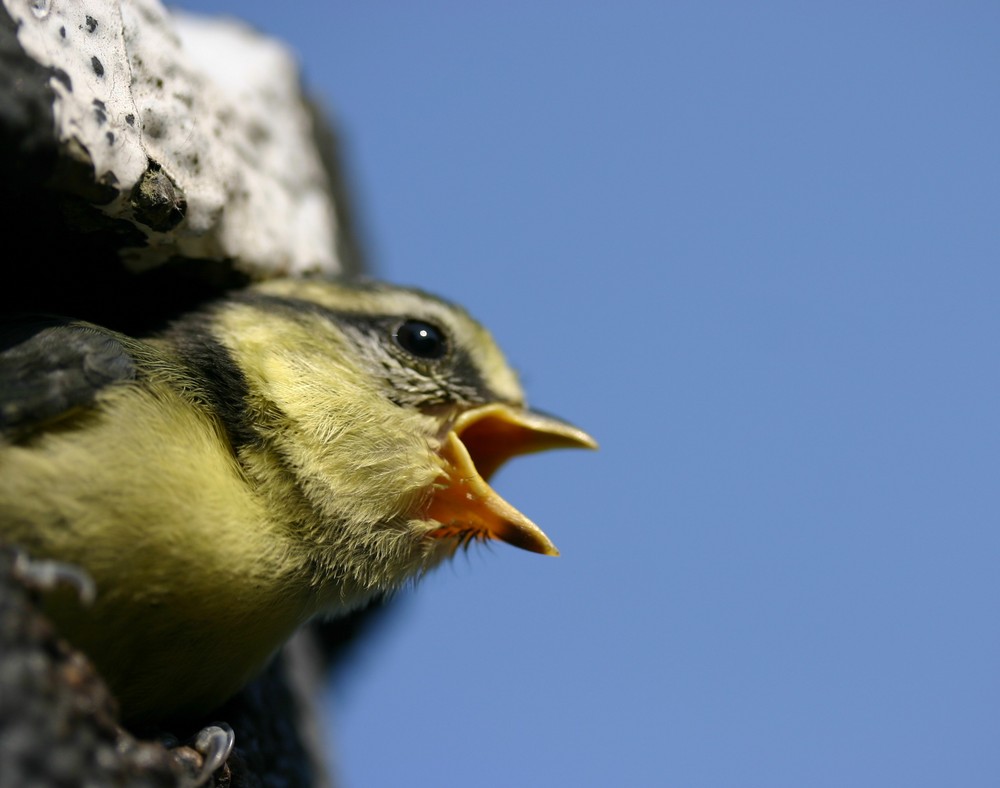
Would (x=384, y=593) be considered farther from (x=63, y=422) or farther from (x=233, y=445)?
(x=63, y=422)

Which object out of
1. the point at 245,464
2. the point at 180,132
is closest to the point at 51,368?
the point at 245,464

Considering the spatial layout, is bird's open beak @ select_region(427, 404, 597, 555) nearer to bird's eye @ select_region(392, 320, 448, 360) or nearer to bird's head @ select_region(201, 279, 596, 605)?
bird's head @ select_region(201, 279, 596, 605)

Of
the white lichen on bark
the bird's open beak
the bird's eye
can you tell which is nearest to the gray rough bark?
the white lichen on bark

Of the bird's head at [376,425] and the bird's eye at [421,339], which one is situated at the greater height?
the bird's eye at [421,339]

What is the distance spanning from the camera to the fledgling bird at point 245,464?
1736mm

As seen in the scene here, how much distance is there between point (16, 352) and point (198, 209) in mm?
596

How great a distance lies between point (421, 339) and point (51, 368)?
1.03m

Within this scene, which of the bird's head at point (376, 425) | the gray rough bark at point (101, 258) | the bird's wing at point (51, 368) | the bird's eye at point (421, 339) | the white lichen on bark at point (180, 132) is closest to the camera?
the gray rough bark at point (101, 258)

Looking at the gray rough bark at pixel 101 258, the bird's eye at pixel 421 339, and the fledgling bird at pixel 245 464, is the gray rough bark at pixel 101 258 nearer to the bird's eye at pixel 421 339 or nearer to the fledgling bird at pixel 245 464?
the fledgling bird at pixel 245 464

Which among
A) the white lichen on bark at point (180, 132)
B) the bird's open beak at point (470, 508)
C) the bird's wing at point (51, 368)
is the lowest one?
the bird's open beak at point (470, 508)

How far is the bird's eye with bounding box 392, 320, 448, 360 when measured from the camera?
2609 mm

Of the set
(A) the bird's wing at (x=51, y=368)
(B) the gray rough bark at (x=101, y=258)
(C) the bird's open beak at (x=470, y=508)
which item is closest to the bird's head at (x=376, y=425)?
(C) the bird's open beak at (x=470, y=508)

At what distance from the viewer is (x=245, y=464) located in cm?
210

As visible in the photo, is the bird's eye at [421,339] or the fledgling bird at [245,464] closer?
the fledgling bird at [245,464]
